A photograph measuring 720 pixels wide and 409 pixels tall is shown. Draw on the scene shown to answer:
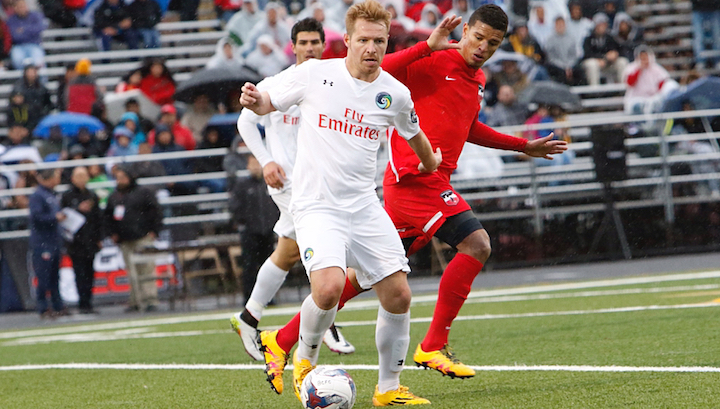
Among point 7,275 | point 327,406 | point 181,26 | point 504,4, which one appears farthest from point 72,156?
point 327,406

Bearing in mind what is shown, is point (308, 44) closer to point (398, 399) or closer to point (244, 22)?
point (398, 399)

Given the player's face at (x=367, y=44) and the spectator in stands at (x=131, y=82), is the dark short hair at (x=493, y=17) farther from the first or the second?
the spectator in stands at (x=131, y=82)

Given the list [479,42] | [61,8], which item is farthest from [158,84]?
[479,42]

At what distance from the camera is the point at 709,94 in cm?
1780

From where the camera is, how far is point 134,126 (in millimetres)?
17922

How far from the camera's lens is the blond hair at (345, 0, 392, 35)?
5.36 m

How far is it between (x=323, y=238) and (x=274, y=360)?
117 cm

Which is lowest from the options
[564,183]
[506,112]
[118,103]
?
[564,183]

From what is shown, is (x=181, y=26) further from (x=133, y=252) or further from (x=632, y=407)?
(x=632, y=407)

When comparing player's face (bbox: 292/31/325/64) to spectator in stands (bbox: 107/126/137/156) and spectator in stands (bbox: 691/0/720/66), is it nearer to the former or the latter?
spectator in stands (bbox: 107/126/137/156)

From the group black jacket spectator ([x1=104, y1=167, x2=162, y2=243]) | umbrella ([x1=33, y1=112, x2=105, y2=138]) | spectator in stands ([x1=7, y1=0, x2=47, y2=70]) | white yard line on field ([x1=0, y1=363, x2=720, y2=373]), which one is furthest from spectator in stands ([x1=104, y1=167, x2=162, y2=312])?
spectator in stands ([x1=7, y1=0, x2=47, y2=70])

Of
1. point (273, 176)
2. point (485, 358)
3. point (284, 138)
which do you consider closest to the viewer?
point (485, 358)

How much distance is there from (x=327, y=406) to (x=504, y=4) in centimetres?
1860

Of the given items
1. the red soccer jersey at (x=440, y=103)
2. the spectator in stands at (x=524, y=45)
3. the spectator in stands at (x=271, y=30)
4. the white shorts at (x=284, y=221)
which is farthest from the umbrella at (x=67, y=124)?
the red soccer jersey at (x=440, y=103)
